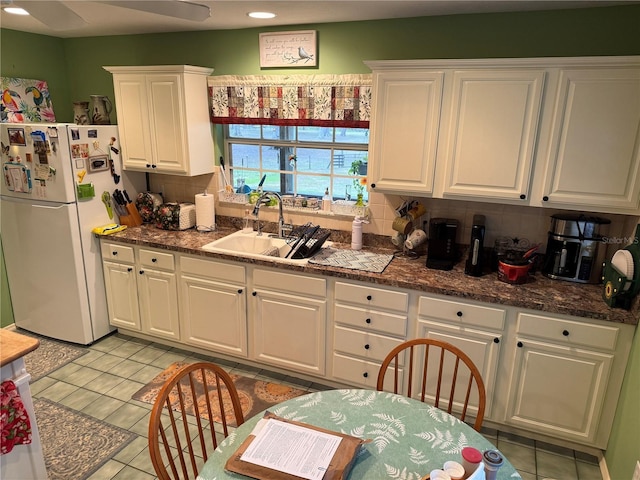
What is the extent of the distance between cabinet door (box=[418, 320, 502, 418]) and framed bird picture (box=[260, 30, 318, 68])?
192 centimetres

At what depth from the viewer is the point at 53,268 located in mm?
3344

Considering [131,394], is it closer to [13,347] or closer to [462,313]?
[13,347]

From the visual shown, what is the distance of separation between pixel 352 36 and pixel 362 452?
2.51 m

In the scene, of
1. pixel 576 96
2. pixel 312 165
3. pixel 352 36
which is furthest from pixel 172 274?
pixel 576 96

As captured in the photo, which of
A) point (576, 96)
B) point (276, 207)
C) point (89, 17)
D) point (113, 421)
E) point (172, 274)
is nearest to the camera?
point (576, 96)

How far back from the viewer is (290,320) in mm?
2934

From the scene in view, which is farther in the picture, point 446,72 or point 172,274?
point 172,274

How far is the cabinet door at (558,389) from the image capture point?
230 cm

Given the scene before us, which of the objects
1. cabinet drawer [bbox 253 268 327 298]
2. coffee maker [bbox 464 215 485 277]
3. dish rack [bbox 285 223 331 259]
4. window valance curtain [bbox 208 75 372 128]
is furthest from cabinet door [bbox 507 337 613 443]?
window valance curtain [bbox 208 75 372 128]

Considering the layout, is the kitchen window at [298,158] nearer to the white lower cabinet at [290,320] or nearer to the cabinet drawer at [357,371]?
the white lower cabinet at [290,320]

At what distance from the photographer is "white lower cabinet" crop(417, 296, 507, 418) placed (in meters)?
2.42

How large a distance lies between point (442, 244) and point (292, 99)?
1445 mm

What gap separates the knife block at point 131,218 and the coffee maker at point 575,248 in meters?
3.01

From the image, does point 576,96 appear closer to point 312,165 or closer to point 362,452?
point 312,165
